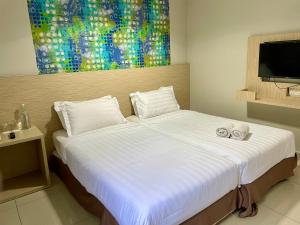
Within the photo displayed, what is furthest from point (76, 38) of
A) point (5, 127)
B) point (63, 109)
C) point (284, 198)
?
point (284, 198)

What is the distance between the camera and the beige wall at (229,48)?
273 centimetres

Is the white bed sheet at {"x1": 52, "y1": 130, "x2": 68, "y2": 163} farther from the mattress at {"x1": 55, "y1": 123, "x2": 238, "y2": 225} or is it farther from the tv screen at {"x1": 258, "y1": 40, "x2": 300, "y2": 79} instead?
the tv screen at {"x1": 258, "y1": 40, "x2": 300, "y2": 79}

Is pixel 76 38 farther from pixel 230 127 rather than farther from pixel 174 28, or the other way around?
pixel 230 127

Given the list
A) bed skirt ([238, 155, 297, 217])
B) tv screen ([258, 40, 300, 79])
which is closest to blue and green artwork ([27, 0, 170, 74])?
tv screen ([258, 40, 300, 79])

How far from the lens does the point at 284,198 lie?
209cm

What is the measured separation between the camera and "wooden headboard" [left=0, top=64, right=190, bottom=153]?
2410 millimetres

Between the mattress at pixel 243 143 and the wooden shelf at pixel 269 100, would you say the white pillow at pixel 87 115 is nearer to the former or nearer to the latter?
the mattress at pixel 243 143

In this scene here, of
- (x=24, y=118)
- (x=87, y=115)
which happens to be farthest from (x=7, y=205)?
(x=87, y=115)

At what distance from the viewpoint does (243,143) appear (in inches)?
82.0

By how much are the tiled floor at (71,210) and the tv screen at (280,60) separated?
1155 millimetres

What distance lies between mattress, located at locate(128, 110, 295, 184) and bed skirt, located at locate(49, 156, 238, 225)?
21 cm

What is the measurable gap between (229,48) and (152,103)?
51.3 inches

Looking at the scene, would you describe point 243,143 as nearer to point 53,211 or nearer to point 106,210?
point 106,210

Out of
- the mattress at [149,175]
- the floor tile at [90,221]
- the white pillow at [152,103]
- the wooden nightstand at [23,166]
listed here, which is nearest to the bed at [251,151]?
the mattress at [149,175]
